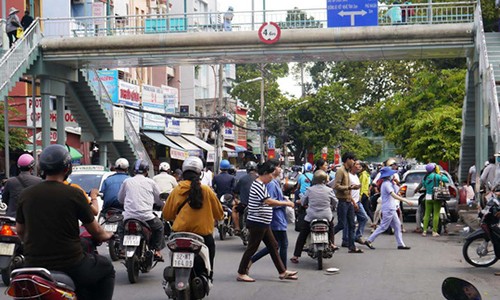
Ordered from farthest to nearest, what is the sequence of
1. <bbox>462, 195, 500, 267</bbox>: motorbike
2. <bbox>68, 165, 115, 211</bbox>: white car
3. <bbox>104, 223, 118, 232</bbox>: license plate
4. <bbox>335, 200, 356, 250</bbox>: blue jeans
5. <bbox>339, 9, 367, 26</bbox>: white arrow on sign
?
1. <bbox>339, 9, 367, 26</bbox>: white arrow on sign
2. <bbox>68, 165, 115, 211</bbox>: white car
3. <bbox>335, 200, 356, 250</bbox>: blue jeans
4. <bbox>462, 195, 500, 267</bbox>: motorbike
5. <bbox>104, 223, 118, 232</bbox>: license plate

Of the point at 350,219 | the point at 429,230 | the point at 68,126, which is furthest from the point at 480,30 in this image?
the point at 68,126

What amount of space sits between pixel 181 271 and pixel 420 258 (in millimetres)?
7158

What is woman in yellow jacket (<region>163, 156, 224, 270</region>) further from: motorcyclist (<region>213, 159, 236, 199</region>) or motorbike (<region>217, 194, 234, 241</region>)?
motorcyclist (<region>213, 159, 236, 199</region>)

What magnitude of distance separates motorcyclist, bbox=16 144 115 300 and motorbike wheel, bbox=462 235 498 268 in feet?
27.8

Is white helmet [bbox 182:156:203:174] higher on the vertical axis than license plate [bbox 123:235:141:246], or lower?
higher

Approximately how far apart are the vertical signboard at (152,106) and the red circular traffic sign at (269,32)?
16.9m

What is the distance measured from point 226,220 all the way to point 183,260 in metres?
9.82

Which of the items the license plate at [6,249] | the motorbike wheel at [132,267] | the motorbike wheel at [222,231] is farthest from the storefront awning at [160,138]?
the license plate at [6,249]

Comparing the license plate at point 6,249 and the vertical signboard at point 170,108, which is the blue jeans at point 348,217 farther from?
the vertical signboard at point 170,108

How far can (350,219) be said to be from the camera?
1603 centimetres

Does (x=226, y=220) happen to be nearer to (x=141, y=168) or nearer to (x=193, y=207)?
(x=141, y=168)

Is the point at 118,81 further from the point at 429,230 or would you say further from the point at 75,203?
the point at 75,203

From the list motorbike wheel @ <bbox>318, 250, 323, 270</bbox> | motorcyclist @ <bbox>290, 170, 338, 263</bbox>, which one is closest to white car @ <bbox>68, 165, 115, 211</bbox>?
motorcyclist @ <bbox>290, 170, 338, 263</bbox>

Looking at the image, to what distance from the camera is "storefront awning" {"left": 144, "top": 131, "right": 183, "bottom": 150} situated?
43.9 meters
